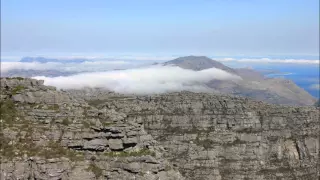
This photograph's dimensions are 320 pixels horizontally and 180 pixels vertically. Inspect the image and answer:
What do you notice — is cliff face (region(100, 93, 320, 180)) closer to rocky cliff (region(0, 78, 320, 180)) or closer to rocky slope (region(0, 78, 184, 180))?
rocky cliff (region(0, 78, 320, 180))

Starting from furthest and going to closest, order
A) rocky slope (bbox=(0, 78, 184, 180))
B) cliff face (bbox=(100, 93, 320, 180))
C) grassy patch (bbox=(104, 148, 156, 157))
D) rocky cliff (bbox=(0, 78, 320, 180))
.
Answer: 1. cliff face (bbox=(100, 93, 320, 180))
2. grassy patch (bbox=(104, 148, 156, 157))
3. rocky cliff (bbox=(0, 78, 320, 180))
4. rocky slope (bbox=(0, 78, 184, 180))

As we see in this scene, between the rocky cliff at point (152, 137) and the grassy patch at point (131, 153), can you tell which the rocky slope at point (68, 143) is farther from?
the rocky cliff at point (152, 137)

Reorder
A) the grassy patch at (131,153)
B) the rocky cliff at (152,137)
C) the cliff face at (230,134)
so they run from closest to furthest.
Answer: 1. the rocky cliff at (152,137)
2. the grassy patch at (131,153)
3. the cliff face at (230,134)

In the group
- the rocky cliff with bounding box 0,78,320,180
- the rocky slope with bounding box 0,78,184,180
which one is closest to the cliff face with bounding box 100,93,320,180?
the rocky cliff with bounding box 0,78,320,180

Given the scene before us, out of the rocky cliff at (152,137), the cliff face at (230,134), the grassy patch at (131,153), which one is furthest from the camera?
the cliff face at (230,134)

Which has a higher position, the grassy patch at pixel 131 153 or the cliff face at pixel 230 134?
the grassy patch at pixel 131 153

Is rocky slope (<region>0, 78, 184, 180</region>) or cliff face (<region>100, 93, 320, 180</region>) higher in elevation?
rocky slope (<region>0, 78, 184, 180</region>)

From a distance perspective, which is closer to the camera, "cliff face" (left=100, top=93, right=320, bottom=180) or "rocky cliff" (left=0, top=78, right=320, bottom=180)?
"rocky cliff" (left=0, top=78, right=320, bottom=180)

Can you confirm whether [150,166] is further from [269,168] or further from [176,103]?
[176,103]

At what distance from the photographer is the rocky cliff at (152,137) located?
77.7 m

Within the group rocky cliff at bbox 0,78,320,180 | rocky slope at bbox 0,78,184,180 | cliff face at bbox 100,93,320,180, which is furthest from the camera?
cliff face at bbox 100,93,320,180

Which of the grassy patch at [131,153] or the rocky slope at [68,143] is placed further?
the grassy patch at [131,153]

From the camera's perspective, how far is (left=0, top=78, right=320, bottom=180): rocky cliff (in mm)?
77688

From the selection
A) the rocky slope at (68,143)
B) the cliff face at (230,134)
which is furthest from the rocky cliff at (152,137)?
the cliff face at (230,134)
